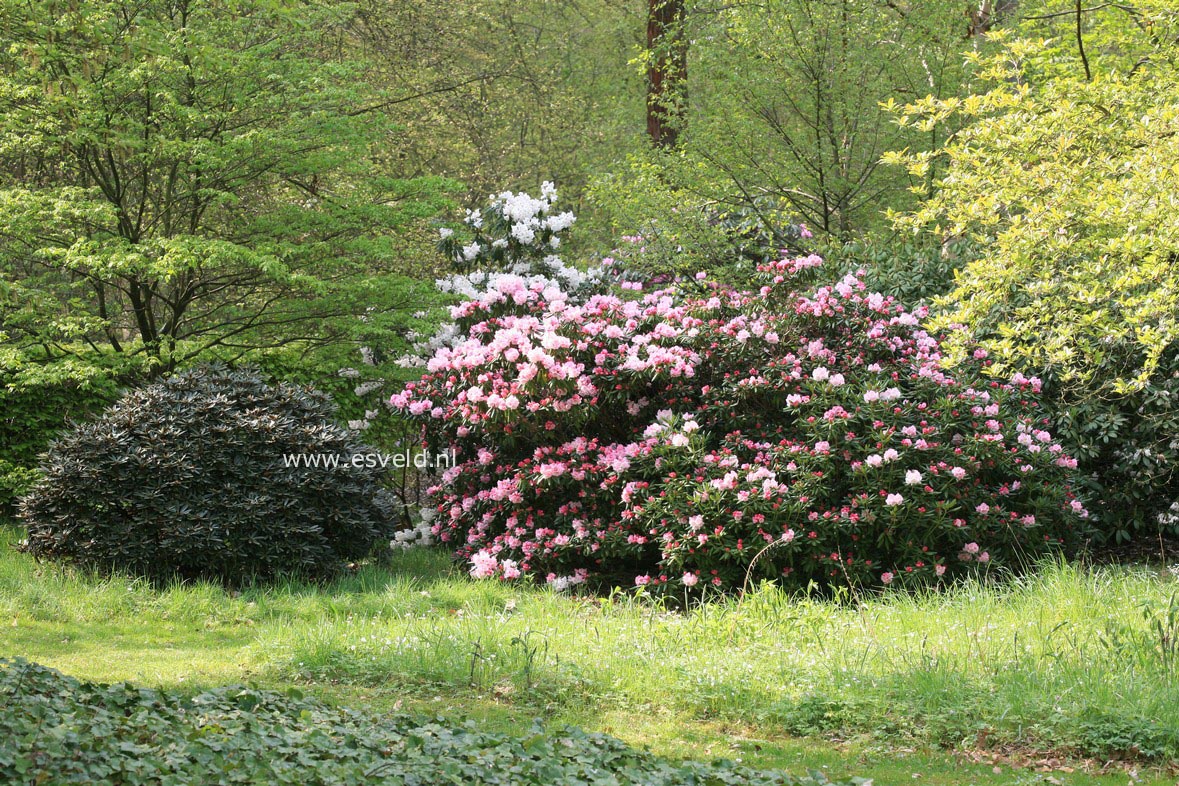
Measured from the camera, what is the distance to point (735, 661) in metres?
5.12

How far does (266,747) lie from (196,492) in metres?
4.01

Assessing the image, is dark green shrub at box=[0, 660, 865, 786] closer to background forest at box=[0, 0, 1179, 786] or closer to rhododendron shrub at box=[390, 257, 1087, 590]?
background forest at box=[0, 0, 1179, 786]

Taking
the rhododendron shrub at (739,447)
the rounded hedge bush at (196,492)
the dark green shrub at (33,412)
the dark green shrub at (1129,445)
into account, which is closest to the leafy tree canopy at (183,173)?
the dark green shrub at (33,412)

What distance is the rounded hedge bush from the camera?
23.4ft

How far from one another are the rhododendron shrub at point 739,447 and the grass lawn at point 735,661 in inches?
19.4

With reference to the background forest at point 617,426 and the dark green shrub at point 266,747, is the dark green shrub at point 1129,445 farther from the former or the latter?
the dark green shrub at point 266,747

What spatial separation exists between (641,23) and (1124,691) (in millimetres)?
16133

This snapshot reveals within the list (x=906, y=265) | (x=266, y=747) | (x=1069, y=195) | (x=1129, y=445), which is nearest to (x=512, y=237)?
(x=906, y=265)

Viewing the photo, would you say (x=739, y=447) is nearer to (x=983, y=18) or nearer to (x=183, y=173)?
(x=183, y=173)

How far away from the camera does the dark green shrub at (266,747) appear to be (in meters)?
3.26

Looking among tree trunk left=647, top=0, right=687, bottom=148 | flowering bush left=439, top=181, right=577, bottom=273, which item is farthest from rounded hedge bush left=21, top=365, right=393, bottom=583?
tree trunk left=647, top=0, right=687, bottom=148

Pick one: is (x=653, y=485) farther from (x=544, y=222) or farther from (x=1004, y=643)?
(x=544, y=222)

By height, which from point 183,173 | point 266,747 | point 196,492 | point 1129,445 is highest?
point 183,173

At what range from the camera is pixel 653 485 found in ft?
23.7
